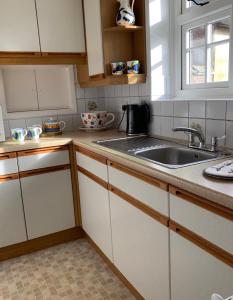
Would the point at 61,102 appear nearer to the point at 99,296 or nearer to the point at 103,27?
the point at 103,27

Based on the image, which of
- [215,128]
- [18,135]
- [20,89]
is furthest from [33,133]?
[215,128]

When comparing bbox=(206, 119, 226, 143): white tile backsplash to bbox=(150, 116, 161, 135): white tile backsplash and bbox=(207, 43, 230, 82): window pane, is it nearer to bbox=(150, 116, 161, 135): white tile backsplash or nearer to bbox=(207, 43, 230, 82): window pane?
bbox=(207, 43, 230, 82): window pane

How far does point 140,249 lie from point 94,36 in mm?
1620

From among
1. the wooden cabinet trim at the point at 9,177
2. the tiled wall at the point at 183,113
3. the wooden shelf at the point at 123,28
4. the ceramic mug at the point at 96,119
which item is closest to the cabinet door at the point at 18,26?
the wooden shelf at the point at 123,28

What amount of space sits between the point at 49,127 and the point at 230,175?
180 centimetres

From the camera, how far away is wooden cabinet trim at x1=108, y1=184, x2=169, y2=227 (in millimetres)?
1257

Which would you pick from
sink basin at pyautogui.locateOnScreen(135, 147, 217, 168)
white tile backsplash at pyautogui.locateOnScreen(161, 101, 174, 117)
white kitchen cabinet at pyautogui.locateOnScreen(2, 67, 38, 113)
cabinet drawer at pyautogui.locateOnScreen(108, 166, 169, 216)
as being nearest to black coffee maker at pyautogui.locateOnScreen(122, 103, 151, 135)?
white tile backsplash at pyautogui.locateOnScreen(161, 101, 174, 117)

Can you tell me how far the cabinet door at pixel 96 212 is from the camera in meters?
1.86

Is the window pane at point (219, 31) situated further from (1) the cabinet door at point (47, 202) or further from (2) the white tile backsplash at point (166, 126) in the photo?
(1) the cabinet door at point (47, 202)

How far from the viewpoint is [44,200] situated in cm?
223

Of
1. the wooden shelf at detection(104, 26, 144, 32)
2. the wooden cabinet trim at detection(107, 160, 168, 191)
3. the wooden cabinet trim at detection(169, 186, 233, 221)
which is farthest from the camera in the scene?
the wooden shelf at detection(104, 26, 144, 32)

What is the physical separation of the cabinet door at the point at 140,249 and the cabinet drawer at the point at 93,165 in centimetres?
16

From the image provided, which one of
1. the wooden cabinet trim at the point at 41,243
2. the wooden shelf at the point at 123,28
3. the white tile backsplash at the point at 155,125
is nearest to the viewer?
the wooden shelf at the point at 123,28

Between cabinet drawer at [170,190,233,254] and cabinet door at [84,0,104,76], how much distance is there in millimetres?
1354
